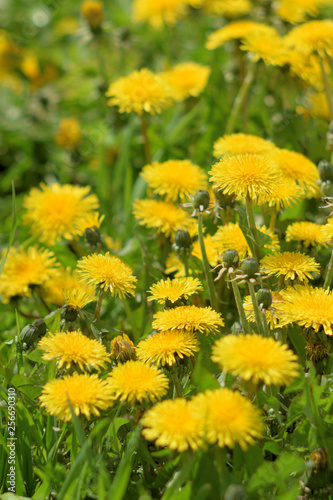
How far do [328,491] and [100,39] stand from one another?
2470mm

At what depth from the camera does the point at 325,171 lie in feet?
5.72

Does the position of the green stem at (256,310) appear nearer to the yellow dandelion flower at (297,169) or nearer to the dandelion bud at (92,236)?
the yellow dandelion flower at (297,169)

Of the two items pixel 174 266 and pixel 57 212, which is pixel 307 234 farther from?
pixel 57 212

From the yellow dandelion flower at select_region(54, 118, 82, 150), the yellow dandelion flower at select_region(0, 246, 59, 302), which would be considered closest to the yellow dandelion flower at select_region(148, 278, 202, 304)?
the yellow dandelion flower at select_region(0, 246, 59, 302)

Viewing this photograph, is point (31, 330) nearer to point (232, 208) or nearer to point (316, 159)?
point (232, 208)

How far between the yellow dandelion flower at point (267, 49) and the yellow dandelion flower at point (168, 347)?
132 cm

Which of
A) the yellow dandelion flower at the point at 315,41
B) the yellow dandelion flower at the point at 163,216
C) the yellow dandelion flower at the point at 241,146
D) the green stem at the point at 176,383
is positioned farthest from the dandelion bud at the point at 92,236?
the yellow dandelion flower at the point at 315,41

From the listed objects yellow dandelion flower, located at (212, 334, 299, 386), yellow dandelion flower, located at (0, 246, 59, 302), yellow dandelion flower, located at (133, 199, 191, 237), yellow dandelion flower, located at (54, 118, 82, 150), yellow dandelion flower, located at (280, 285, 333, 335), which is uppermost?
yellow dandelion flower, located at (212, 334, 299, 386)

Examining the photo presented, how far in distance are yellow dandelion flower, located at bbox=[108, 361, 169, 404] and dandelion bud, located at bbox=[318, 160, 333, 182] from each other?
33.6 inches

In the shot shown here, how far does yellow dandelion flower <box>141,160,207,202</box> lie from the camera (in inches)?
74.4

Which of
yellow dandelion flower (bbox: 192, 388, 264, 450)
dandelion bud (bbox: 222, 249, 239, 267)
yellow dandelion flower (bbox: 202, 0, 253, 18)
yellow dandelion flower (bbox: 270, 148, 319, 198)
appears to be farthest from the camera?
yellow dandelion flower (bbox: 202, 0, 253, 18)

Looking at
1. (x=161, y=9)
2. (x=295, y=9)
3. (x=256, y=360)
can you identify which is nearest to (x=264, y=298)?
(x=256, y=360)

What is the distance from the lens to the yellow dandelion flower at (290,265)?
151cm

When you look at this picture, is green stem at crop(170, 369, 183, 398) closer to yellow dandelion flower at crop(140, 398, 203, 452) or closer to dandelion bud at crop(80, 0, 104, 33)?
yellow dandelion flower at crop(140, 398, 203, 452)
